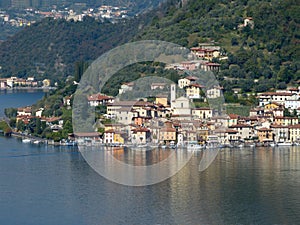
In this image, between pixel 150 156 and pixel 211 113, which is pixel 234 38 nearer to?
pixel 211 113

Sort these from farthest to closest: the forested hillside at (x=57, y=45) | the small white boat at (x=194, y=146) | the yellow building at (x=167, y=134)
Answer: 1. the forested hillside at (x=57, y=45)
2. the yellow building at (x=167, y=134)
3. the small white boat at (x=194, y=146)

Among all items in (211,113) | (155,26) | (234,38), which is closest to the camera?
(211,113)

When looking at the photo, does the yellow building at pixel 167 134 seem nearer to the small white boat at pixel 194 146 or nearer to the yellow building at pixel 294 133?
the small white boat at pixel 194 146

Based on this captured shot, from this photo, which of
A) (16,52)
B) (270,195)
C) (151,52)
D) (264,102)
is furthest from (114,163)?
(16,52)

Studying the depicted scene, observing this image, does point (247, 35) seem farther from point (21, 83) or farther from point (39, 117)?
point (21, 83)

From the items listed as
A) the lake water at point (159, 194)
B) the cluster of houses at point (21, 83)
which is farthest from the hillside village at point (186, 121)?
the cluster of houses at point (21, 83)

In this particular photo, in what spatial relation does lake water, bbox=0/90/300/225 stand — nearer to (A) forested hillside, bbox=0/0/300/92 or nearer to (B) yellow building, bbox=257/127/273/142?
(B) yellow building, bbox=257/127/273/142

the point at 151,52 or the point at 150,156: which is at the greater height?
the point at 151,52

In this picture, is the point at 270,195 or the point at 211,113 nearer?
the point at 270,195
